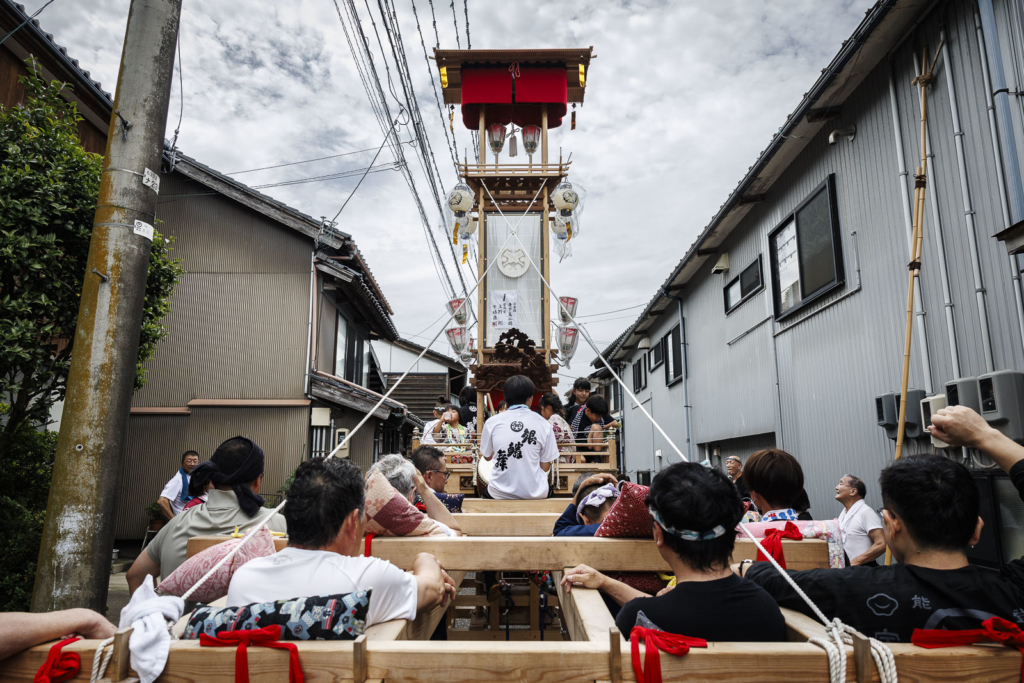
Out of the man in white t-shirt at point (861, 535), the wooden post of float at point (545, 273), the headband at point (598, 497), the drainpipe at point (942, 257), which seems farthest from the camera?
the wooden post of float at point (545, 273)

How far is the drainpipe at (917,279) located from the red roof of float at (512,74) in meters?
6.15

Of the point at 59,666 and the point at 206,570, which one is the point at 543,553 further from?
the point at 59,666

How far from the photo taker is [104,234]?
11.8ft

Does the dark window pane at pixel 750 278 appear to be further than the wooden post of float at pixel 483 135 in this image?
No

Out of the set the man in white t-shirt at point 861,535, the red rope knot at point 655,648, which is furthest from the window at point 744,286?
the red rope knot at point 655,648

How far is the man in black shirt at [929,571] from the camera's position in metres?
1.88

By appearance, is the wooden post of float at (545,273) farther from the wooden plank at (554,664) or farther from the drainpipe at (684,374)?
the wooden plank at (554,664)

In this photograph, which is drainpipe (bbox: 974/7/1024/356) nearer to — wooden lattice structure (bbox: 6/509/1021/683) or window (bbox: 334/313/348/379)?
wooden lattice structure (bbox: 6/509/1021/683)

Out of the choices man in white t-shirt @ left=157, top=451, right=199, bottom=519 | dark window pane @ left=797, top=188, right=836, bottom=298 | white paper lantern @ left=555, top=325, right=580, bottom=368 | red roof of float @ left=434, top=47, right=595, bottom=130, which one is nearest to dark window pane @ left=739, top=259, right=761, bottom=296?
dark window pane @ left=797, top=188, right=836, bottom=298

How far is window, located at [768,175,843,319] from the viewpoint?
7270mm

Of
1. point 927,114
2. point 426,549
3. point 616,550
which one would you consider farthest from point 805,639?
point 927,114

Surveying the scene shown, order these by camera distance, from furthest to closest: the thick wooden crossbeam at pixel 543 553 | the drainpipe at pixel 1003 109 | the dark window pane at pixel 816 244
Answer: the dark window pane at pixel 816 244 → the drainpipe at pixel 1003 109 → the thick wooden crossbeam at pixel 543 553

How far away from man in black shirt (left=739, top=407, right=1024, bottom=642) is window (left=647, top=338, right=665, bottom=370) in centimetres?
1498

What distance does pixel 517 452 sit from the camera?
512 centimetres
